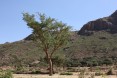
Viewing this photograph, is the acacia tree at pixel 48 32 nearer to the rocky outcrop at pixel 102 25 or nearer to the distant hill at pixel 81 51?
the distant hill at pixel 81 51

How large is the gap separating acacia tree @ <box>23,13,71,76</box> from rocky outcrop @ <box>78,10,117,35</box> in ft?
286

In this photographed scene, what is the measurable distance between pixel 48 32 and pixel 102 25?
10002cm

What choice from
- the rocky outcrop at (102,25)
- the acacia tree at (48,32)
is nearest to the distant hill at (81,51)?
the rocky outcrop at (102,25)

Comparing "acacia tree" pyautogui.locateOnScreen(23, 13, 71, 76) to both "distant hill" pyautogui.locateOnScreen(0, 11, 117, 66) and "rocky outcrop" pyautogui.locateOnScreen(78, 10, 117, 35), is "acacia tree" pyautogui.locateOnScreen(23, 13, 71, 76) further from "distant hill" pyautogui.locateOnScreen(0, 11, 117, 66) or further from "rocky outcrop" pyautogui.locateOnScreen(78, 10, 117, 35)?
"rocky outcrop" pyautogui.locateOnScreen(78, 10, 117, 35)

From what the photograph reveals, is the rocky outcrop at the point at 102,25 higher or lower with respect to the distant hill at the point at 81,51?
higher

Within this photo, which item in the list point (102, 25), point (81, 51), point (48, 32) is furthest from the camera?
point (102, 25)

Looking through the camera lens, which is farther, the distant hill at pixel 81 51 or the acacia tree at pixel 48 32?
the distant hill at pixel 81 51

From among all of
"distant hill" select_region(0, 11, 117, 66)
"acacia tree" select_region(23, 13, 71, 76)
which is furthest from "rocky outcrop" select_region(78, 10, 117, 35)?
"acacia tree" select_region(23, 13, 71, 76)

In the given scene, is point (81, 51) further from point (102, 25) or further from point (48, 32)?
point (48, 32)

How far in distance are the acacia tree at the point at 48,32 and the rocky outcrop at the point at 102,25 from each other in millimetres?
87105

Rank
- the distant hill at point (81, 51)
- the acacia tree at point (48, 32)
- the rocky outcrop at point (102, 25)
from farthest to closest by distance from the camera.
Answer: the rocky outcrop at point (102, 25) < the distant hill at point (81, 51) < the acacia tree at point (48, 32)

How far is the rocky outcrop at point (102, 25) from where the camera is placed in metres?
146

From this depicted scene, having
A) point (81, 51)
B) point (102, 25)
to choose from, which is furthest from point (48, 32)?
point (102, 25)

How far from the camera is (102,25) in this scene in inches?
5984
